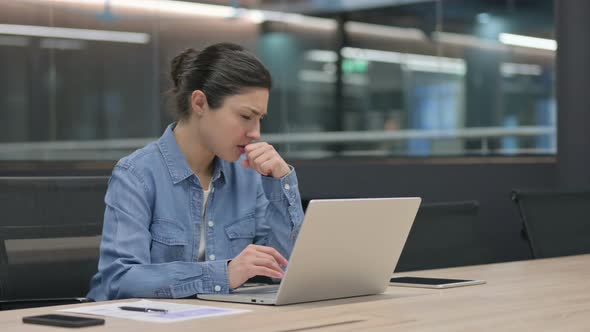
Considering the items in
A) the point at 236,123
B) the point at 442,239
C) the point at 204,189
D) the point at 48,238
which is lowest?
the point at 442,239

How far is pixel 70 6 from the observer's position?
5250mm

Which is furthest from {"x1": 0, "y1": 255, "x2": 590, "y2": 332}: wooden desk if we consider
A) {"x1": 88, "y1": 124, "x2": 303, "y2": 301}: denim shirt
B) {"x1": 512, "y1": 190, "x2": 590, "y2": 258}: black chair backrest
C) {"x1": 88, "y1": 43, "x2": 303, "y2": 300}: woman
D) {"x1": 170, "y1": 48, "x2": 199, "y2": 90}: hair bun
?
{"x1": 512, "y1": 190, "x2": 590, "y2": 258}: black chair backrest

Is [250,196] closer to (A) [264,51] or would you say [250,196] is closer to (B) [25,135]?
(B) [25,135]

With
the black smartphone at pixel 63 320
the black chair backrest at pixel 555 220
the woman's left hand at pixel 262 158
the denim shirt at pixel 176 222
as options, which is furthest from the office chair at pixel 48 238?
the black chair backrest at pixel 555 220

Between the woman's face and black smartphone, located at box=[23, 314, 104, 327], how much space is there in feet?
2.67

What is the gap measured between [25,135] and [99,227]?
9.25 feet

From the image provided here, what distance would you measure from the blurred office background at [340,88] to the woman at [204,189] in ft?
6.68

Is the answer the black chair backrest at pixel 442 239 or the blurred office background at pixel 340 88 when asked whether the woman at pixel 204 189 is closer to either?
the black chair backrest at pixel 442 239

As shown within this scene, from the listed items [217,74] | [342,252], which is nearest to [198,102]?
[217,74]

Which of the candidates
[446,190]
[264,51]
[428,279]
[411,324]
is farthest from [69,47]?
[411,324]

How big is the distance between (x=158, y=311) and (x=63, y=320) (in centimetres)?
20

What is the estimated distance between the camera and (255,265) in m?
1.91

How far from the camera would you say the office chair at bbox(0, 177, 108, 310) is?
230 centimetres

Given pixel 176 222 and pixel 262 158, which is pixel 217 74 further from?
pixel 176 222
